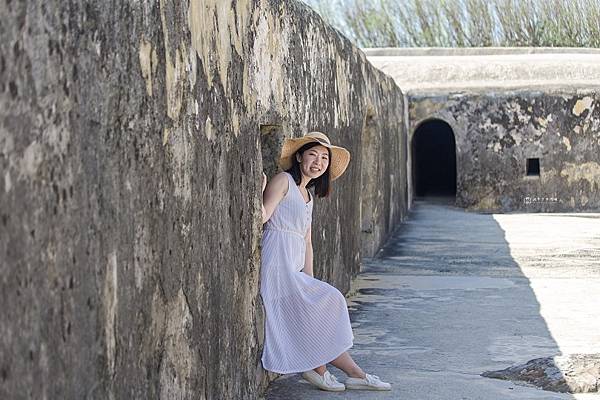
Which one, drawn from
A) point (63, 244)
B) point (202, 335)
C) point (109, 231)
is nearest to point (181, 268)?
point (202, 335)

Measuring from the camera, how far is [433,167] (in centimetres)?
2252

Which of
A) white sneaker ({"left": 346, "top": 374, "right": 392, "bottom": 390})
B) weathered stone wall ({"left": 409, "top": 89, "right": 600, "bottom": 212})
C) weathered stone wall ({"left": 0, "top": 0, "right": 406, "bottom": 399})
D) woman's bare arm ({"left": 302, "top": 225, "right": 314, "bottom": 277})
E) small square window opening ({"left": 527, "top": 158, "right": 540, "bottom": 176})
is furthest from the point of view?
small square window opening ({"left": 527, "top": 158, "right": 540, "bottom": 176})

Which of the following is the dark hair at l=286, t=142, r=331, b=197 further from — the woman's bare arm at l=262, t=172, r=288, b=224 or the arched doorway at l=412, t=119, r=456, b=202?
the arched doorway at l=412, t=119, r=456, b=202

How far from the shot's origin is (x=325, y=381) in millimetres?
4574

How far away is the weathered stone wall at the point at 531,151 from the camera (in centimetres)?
1702

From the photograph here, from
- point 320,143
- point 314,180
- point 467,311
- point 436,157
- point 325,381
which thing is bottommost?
point 467,311

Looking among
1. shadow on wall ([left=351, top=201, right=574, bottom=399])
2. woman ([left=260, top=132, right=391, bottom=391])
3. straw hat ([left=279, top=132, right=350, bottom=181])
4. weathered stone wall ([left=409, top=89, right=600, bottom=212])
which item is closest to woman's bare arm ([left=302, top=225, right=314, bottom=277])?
woman ([left=260, top=132, right=391, bottom=391])

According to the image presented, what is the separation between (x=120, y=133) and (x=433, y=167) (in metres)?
20.1

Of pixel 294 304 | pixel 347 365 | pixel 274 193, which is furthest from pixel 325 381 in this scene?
pixel 274 193

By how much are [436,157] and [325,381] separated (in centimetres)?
1816

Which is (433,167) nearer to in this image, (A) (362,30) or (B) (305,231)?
(A) (362,30)

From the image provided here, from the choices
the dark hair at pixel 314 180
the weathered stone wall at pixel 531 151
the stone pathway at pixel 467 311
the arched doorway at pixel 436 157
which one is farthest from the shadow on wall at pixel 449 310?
the arched doorway at pixel 436 157

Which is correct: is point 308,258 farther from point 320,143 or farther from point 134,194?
point 134,194

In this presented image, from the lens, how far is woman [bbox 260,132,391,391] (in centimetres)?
449
